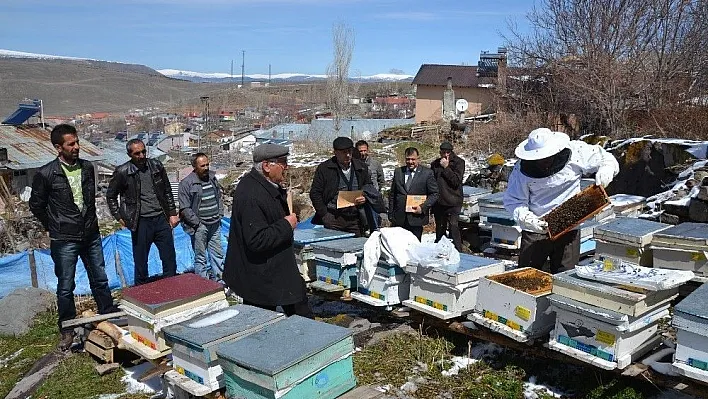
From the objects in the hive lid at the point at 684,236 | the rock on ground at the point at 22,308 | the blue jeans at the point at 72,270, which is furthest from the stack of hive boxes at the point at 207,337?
the rock on ground at the point at 22,308

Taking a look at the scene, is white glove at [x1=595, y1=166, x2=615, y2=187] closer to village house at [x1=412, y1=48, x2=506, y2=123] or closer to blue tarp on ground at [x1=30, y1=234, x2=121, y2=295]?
blue tarp on ground at [x1=30, y1=234, x2=121, y2=295]

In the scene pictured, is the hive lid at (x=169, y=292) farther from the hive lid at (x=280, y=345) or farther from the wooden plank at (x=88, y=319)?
the hive lid at (x=280, y=345)

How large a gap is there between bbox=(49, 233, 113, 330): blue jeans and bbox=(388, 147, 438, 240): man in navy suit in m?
3.52

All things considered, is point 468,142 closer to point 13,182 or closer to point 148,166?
point 148,166

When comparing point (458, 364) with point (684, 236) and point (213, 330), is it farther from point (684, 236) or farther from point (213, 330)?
point (213, 330)

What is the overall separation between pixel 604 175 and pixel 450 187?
347cm

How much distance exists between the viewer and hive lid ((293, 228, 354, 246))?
5422mm

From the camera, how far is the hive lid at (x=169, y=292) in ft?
13.8

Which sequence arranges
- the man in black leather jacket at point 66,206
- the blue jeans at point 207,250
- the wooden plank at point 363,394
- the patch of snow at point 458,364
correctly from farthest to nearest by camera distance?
the blue jeans at point 207,250, the man in black leather jacket at point 66,206, the patch of snow at point 458,364, the wooden plank at point 363,394

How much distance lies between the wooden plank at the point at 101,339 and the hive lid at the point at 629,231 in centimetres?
455

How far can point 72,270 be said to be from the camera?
539cm

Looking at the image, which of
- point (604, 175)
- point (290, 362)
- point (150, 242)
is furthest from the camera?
point (150, 242)

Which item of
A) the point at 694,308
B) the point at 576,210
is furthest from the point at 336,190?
the point at 694,308

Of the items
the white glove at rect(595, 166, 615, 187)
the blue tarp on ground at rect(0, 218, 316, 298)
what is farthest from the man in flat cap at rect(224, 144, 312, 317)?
the blue tarp on ground at rect(0, 218, 316, 298)
